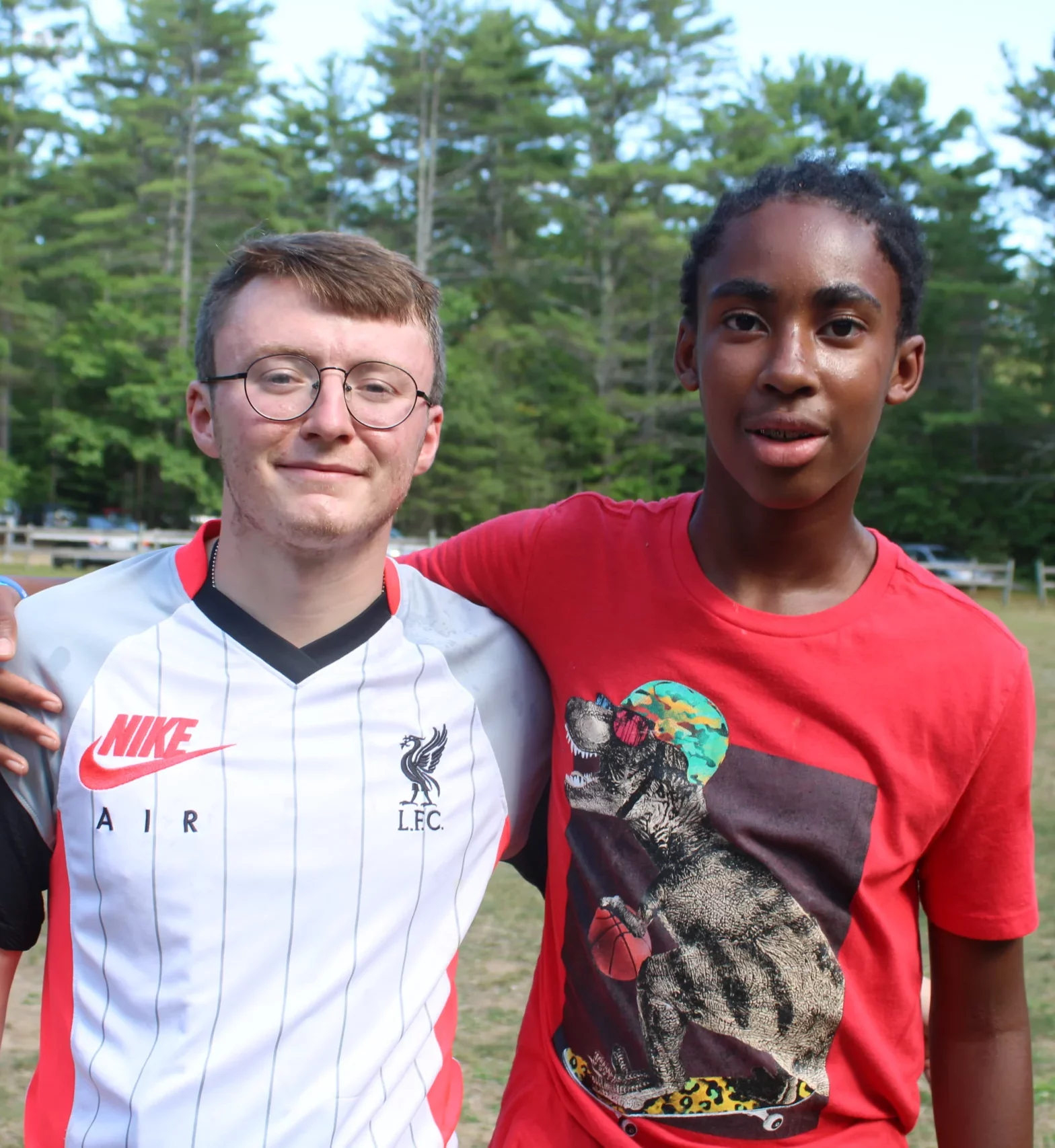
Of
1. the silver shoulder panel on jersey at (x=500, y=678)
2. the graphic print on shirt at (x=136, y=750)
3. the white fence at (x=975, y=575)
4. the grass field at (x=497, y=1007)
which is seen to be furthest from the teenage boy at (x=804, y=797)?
the white fence at (x=975, y=575)

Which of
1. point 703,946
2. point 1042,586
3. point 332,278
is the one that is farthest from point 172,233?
point 703,946

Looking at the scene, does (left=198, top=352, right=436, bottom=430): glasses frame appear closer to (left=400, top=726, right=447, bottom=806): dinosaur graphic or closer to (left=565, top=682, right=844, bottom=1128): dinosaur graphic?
(left=400, top=726, right=447, bottom=806): dinosaur graphic

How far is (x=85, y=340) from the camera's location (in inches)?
1270

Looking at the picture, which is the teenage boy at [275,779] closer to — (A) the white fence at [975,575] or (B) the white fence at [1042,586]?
(A) the white fence at [975,575]

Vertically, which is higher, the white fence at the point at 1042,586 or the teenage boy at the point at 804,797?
the teenage boy at the point at 804,797

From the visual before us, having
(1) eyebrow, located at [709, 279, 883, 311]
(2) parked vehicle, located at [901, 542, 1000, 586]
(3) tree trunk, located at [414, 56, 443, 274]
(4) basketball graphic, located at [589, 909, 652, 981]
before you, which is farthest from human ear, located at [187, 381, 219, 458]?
(3) tree trunk, located at [414, 56, 443, 274]

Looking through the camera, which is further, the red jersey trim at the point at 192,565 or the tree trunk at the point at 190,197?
the tree trunk at the point at 190,197

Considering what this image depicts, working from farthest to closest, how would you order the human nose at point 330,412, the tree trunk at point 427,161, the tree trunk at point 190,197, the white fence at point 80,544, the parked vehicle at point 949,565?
the tree trunk at point 427,161 → the tree trunk at point 190,197 → the parked vehicle at point 949,565 → the white fence at point 80,544 → the human nose at point 330,412

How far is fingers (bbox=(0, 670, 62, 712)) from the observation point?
189cm

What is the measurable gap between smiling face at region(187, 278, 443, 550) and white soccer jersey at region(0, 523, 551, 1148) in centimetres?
19

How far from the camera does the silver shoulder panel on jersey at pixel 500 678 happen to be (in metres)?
2.17

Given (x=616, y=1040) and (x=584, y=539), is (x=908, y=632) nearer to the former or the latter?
(x=584, y=539)

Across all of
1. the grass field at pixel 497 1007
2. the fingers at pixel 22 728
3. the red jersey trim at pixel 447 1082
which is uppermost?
the fingers at pixel 22 728

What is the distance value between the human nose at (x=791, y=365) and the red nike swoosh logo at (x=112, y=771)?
114cm
